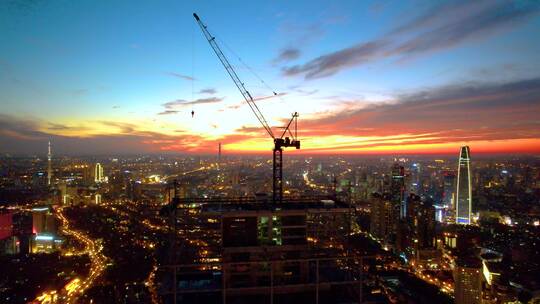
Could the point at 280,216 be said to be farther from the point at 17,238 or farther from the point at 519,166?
the point at 519,166

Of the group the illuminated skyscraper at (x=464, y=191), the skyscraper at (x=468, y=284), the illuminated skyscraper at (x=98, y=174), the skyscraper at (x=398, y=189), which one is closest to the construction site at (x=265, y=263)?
the skyscraper at (x=468, y=284)

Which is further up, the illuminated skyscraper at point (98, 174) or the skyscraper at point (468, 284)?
the illuminated skyscraper at point (98, 174)

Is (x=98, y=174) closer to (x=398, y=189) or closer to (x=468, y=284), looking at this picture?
(x=398, y=189)

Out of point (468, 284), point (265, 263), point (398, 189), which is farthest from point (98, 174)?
point (265, 263)

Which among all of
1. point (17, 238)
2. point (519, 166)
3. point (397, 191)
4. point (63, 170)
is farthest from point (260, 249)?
point (519, 166)

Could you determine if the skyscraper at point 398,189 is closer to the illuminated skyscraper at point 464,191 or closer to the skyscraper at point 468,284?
the illuminated skyscraper at point 464,191

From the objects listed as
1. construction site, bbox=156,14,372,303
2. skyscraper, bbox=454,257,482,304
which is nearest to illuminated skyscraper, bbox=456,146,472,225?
skyscraper, bbox=454,257,482,304

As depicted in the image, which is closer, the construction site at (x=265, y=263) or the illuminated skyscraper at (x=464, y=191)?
the construction site at (x=265, y=263)

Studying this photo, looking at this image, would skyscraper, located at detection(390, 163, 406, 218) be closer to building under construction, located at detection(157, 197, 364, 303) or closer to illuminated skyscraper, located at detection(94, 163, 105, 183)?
building under construction, located at detection(157, 197, 364, 303)
